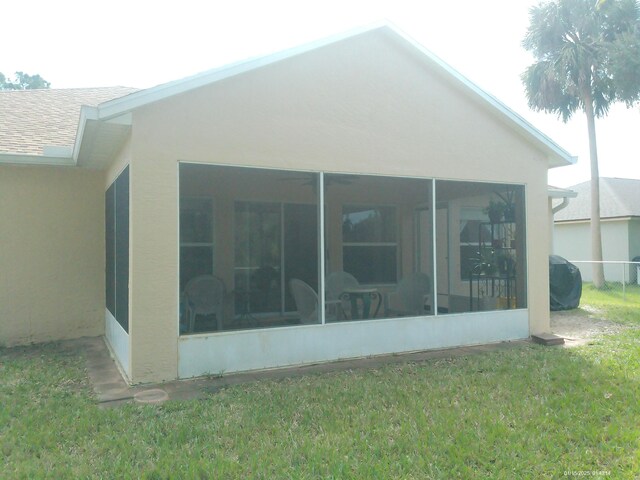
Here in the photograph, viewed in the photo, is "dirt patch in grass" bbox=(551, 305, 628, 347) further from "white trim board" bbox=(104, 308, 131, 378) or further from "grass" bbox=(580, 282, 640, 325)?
"white trim board" bbox=(104, 308, 131, 378)

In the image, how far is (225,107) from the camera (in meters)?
6.26

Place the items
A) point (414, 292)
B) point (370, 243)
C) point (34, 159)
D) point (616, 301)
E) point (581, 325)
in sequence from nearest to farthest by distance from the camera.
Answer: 1. point (34, 159)
2. point (414, 292)
3. point (581, 325)
4. point (370, 243)
5. point (616, 301)

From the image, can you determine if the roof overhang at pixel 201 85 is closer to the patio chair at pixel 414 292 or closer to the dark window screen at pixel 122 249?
the dark window screen at pixel 122 249

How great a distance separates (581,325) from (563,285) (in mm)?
2257

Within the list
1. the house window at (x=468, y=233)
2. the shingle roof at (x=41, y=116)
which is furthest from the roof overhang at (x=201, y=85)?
the house window at (x=468, y=233)

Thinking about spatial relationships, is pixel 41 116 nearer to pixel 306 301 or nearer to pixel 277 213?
pixel 277 213

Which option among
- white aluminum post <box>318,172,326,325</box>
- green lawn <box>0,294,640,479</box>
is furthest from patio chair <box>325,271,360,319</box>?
green lawn <box>0,294,640,479</box>

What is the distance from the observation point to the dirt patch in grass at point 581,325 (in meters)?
8.46

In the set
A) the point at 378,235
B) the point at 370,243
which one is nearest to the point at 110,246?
the point at 370,243

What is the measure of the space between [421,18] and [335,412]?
19.4 feet

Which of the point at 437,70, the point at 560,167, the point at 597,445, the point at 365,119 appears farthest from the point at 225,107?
the point at 560,167

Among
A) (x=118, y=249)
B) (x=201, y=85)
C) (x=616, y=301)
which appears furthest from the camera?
(x=616, y=301)

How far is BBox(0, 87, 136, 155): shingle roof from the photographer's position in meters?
8.40

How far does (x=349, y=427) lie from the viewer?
4.48 metres
